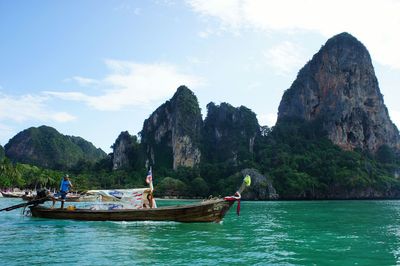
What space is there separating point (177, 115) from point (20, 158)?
7914 cm

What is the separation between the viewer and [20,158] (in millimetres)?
157750

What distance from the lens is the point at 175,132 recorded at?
116812 mm

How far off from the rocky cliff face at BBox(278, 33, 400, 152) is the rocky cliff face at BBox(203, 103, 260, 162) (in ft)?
68.3

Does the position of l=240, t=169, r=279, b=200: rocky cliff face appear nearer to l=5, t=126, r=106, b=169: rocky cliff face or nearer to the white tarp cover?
the white tarp cover

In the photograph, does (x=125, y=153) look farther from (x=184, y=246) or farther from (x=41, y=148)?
(x=184, y=246)

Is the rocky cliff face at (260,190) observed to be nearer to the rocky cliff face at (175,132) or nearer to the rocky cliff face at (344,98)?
the rocky cliff face at (175,132)

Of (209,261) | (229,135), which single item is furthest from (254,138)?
(209,261)

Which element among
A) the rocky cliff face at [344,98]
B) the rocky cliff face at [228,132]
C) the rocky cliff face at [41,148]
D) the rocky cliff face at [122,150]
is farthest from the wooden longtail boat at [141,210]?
the rocky cliff face at [41,148]

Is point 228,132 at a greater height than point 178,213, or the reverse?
point 228,132

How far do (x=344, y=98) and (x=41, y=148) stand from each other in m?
117

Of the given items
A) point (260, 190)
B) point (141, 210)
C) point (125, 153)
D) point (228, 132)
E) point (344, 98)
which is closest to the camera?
A: point (141, 210)

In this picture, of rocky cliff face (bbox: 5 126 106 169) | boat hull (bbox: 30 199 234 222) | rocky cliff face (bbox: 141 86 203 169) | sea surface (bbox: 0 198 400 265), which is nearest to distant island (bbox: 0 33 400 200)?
rocky cliff face (bbox: 141 86 203 169)

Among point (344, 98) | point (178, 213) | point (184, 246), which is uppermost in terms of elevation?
point (344, 98)

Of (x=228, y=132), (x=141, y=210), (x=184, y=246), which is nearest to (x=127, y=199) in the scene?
(x=141, y=210)
